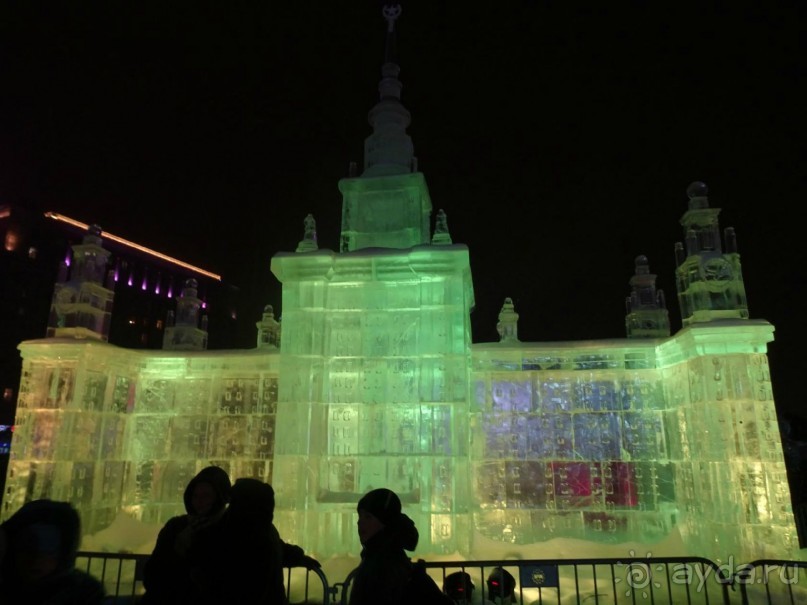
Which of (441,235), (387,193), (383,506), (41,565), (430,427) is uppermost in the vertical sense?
(387,193)

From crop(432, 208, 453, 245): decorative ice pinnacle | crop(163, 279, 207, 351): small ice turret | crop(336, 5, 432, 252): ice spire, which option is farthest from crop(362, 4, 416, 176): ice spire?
crop(163, 279, 207, 351): small ice turret

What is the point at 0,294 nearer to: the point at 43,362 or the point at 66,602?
the point at 43,362

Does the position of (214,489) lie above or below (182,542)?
above

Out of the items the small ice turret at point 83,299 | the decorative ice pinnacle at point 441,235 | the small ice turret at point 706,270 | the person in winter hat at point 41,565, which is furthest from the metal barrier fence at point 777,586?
the small ice turret at point 83,299

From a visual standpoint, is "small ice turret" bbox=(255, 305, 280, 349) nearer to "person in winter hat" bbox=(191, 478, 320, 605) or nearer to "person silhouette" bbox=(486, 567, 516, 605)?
"person silhouette" bbox=(486, 567, 516, 605)

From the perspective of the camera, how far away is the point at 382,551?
3094 millimetres

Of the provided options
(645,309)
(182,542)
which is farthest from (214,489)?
(645,309)

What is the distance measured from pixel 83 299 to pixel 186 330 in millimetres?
2282

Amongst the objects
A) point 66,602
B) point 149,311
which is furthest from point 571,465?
point 149,311

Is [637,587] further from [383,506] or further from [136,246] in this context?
[136,246]

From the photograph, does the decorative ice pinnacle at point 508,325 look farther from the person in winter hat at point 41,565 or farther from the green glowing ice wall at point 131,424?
the person in winter hat at point 41,565

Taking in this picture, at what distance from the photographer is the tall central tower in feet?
28.0

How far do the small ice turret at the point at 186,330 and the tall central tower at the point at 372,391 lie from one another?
3741mm

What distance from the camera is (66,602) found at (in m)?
2.42
